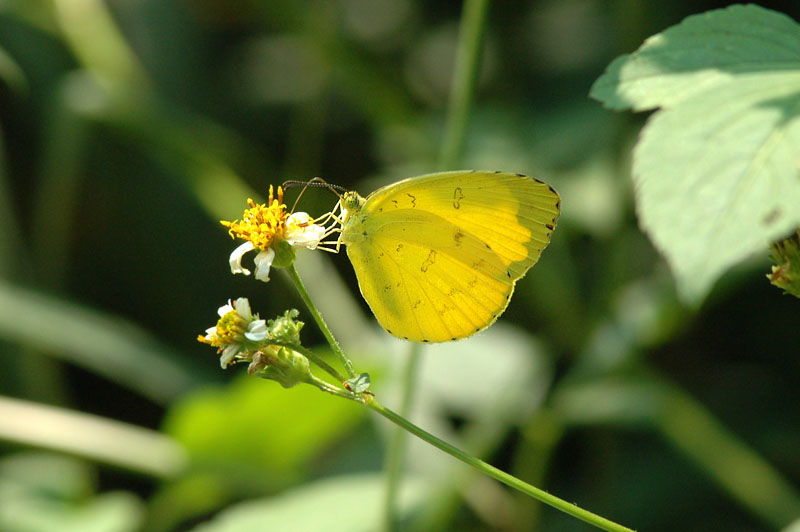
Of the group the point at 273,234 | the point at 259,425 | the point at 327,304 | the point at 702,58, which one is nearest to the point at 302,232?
the point at 273,234

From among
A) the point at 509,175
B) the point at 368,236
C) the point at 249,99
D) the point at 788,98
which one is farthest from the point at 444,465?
the point at 249,99

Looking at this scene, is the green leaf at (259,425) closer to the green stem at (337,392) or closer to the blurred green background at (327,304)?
the blurred green background at (327,304)

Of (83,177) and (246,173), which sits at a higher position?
(83,177)

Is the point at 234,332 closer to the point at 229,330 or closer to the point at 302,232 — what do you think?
the point at 229,330

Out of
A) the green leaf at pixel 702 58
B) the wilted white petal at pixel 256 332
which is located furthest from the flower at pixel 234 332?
the green leaf at pixel 702 58

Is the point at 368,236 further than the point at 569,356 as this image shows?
No

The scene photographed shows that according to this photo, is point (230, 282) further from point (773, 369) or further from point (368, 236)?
point (773, 369)

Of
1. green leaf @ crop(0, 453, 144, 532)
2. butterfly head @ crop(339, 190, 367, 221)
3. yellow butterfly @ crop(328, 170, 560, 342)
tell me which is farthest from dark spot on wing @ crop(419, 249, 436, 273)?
green leaf @ crop(0, 453, 144, 532)
